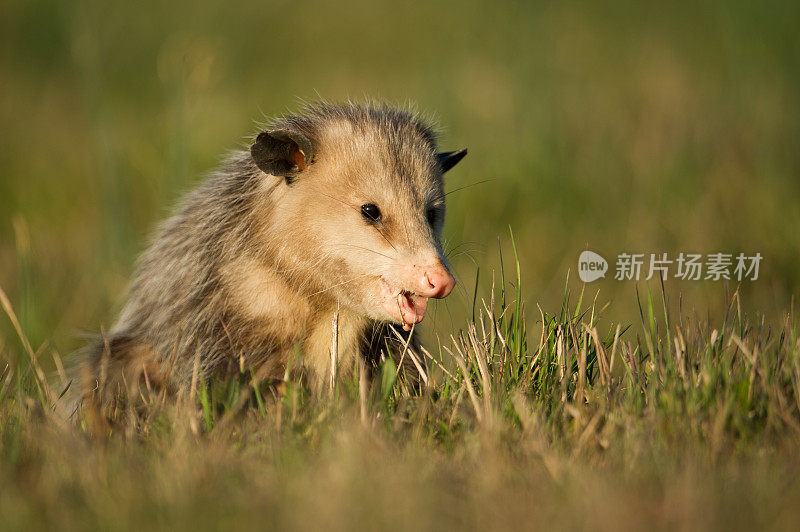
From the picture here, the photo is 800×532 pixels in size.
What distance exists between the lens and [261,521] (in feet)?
5.28

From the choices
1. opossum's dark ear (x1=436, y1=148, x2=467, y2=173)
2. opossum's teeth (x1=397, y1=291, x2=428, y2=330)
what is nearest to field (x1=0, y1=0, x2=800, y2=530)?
opossum's teeth (x1=397, y1=291, x2=428, y2=330)

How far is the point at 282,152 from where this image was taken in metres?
2.73

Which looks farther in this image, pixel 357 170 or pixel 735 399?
pixel 357 170

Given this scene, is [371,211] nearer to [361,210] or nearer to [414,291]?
[361,210]

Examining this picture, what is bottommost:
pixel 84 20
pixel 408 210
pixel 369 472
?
pixel 369 472

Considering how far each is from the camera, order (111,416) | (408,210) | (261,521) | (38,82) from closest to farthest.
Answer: (261,521), (111,416), (408,210), (38,82)

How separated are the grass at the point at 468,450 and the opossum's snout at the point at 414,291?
162mm

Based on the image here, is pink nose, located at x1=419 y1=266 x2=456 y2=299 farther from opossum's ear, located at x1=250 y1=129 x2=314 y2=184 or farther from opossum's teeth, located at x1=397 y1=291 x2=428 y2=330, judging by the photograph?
opossum's ear, located at x1=250 y1=129 x2=314 y2=184

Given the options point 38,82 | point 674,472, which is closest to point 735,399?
point 674,472

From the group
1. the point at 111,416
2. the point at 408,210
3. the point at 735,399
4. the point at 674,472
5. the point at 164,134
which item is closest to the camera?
the point at 674,472

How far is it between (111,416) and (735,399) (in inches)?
61.9

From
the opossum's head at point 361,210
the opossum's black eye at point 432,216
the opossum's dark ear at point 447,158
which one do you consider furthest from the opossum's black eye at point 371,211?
the opossum's dark ear at point 447,158

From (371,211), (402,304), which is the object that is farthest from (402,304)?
(371,211)

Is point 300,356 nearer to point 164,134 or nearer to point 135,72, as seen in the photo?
point 164,134
